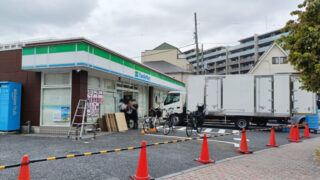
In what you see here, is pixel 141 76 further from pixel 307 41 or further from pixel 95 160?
pixel 307 41

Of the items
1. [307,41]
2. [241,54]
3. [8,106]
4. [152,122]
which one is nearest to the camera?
[307,41]

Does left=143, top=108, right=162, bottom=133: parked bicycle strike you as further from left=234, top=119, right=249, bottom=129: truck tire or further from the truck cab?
left=234, top=119, right=249, bottom=129: truck tire

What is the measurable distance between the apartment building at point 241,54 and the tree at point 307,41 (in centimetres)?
6273

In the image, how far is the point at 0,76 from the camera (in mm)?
12820

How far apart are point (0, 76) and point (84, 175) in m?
10.6

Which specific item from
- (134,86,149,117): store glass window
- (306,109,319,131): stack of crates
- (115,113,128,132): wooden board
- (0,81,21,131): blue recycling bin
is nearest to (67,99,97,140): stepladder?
(115,113,128,132): wooden board

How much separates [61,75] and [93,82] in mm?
1528

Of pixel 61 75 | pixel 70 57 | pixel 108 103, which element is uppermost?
pixel 70 57

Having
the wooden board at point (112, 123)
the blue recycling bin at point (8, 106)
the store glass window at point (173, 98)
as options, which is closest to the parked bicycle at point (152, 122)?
the wooden board at point (112, 123)

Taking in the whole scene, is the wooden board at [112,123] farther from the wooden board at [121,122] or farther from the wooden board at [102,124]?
the wooden board at [102,124]

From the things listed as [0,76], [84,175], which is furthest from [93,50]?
[84,175]

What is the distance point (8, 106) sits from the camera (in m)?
11.3

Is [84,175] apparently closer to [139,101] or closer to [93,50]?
[93,50]

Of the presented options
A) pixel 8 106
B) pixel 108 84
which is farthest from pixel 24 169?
pixel 108 84
